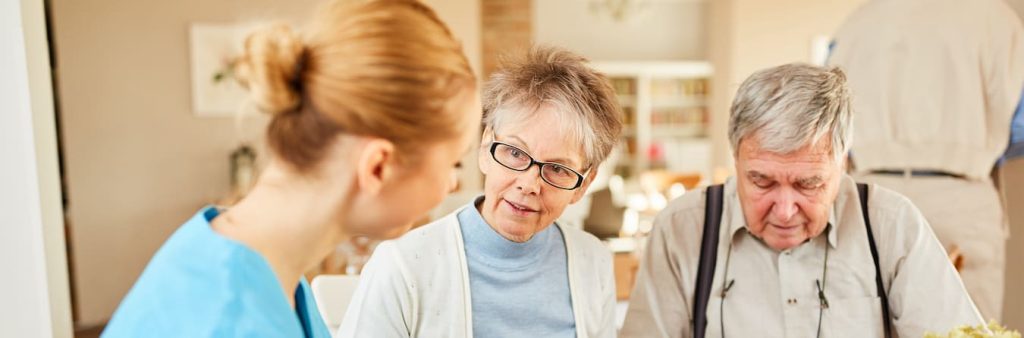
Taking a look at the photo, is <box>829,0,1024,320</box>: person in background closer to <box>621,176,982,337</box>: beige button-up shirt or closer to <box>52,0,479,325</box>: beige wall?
<box>621,176,982,337</box>: beige button-up shirt

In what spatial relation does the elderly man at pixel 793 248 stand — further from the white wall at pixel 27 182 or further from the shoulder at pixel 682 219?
the white wall at pixel 27 182

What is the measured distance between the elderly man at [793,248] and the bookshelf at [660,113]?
8.07 meters

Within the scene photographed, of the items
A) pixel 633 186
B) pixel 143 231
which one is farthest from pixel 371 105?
pixel 633 186

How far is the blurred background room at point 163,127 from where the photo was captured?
1.19 meters

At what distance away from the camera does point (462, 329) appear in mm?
1276

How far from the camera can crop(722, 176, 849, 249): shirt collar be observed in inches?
60.0

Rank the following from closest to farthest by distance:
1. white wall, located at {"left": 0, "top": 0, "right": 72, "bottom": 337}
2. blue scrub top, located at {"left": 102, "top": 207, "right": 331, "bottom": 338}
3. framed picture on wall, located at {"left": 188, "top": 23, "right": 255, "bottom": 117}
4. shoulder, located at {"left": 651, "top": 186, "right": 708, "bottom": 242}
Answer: blue scrub top, located at {"left": 102, "top": 207, "right": 331, "bottom": 338} < white wall, located at {"left": 0, "top": 0, "right": 72, "bottom": 337} < shoulder, located at {"left": 651, "top": 186, "right": 708, "bottom": 242} < framed picture on wall, located at {"left": 188, "top": 23, "right": 255, "bottom": 117}

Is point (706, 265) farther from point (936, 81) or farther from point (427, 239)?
point (936, 81)

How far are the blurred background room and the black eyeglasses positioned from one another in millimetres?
213

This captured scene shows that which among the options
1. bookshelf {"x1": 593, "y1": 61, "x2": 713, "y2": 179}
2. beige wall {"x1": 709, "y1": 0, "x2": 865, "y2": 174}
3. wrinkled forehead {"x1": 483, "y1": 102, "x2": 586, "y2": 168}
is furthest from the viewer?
bookshelf {"x1": 593, "y1": 61, "x2": 713, "y2": 179}

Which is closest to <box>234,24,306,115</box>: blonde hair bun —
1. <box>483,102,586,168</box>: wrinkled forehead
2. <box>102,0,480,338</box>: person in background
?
<box>102,0,480,338</box>: person in background

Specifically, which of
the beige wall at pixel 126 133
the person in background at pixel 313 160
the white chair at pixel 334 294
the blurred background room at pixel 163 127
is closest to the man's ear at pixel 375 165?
the person in background at pixel 313 160

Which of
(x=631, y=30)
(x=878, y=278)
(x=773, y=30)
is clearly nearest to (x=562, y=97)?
(x=878, y=278)

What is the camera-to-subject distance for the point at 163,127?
16.7ft
